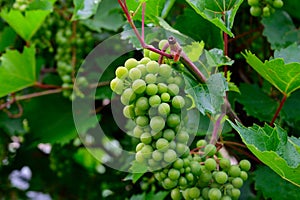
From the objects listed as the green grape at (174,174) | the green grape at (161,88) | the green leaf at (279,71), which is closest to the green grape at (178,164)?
the green grape at (174,174)

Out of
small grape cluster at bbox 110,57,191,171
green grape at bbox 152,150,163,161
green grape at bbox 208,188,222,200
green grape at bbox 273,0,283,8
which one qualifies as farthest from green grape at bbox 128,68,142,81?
green grape at bbox 273,0,283,8

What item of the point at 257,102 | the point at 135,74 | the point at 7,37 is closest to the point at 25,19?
the point at 7,37

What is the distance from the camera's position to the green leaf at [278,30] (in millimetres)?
1186

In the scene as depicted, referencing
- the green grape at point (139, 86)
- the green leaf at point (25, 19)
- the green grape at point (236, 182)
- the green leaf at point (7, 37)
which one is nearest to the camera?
the green grape at point (139, 86)

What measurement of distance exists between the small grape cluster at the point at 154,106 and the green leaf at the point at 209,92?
1.0 inches

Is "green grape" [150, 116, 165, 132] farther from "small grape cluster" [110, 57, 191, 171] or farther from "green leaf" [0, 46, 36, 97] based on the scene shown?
"green leaf" [0, 46, 36, 97]

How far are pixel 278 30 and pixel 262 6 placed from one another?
6.0 inches

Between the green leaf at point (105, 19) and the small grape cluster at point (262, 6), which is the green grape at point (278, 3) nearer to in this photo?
the small grape cluster at point (262, 6)

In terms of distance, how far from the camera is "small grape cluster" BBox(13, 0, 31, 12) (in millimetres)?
1400

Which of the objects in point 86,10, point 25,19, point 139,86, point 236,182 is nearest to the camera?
point 139,86

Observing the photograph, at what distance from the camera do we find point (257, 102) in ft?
3.95

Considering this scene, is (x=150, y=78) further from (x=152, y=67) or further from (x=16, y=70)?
(x=16, y=70)

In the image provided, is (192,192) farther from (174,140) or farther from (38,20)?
(38,20)

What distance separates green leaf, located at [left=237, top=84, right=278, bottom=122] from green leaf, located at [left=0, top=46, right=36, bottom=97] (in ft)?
2.00
